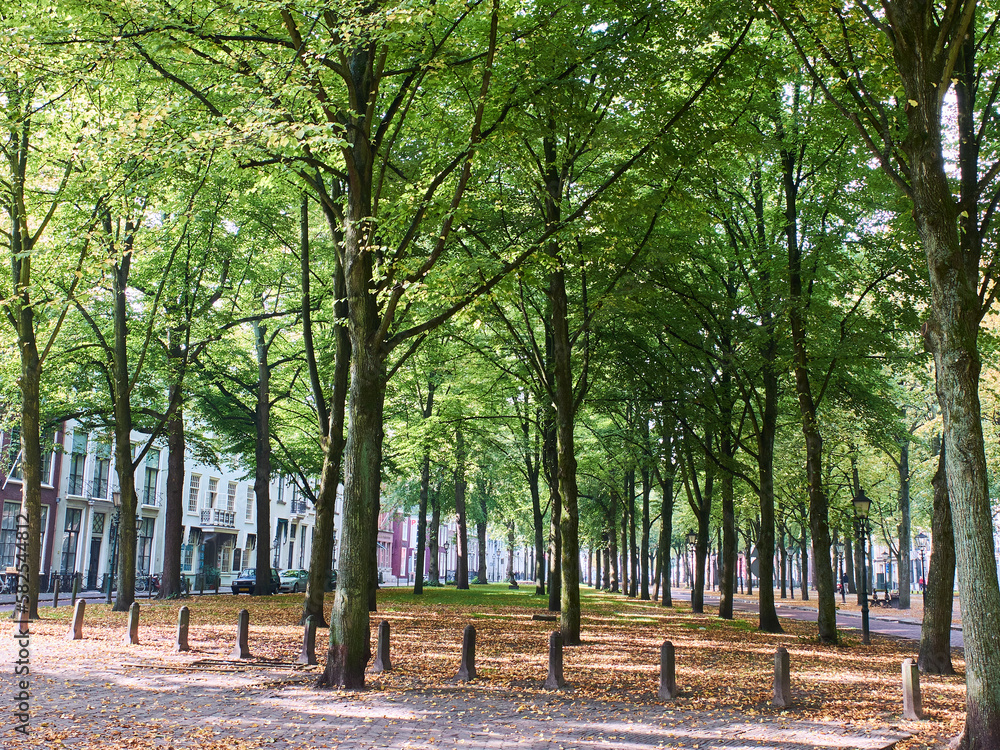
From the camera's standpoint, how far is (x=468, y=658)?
36.4 feet

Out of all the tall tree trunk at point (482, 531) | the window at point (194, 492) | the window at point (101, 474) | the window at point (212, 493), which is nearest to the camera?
the window at point (101, 474)

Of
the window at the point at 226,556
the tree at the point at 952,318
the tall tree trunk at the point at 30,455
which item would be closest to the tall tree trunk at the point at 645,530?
the tall tree trunk at the point at 30,455

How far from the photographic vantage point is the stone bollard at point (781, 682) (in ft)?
32.4

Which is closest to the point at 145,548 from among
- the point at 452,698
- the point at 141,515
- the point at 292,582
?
the point at 141,515

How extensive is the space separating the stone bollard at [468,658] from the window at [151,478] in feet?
135

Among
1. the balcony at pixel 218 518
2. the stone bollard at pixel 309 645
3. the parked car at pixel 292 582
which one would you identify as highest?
the balcony at pixel 218 518

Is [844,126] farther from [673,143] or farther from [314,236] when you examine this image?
[314,236]

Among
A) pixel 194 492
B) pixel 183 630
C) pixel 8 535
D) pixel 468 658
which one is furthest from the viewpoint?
pixel 194 492

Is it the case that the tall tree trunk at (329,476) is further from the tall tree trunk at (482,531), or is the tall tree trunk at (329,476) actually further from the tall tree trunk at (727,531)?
the tall tree trunk at (482,531)

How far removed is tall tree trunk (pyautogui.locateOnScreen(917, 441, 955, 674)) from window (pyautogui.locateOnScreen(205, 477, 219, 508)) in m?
49.3

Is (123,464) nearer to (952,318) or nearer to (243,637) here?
(243,637)

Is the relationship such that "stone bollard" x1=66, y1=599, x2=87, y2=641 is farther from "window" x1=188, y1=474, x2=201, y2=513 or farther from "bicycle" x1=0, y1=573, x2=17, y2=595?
"window" x1=188, y1=474, x2=201, y2=513

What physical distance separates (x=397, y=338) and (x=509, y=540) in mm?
55388

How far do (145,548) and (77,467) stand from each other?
9.23 metres
